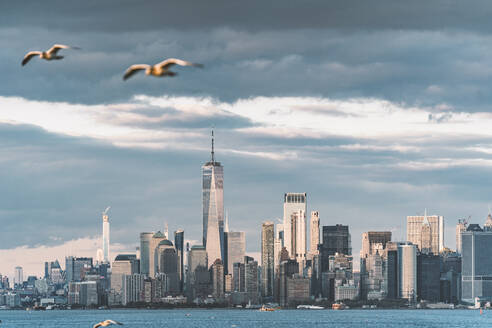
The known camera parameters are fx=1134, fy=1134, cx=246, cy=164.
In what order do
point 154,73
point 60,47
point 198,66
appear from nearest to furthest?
point 198,66 → point 154,73 → point 60,47

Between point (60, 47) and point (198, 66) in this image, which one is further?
point (60, 47)

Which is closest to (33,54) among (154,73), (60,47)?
(60,47)

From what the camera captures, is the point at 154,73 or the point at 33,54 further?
the point at 33,54

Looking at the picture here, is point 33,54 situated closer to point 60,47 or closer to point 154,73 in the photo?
point 60,47

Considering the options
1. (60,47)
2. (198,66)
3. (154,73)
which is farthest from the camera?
(60,47)

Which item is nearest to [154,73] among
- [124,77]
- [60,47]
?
[124,77]

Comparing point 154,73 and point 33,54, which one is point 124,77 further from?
point 33,54

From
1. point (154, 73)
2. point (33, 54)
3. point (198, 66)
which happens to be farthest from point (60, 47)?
point (198, 66)

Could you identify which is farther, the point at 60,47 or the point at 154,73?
the point at 60,47
